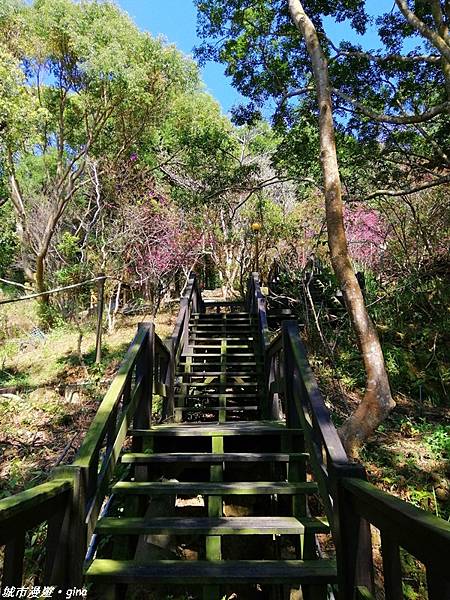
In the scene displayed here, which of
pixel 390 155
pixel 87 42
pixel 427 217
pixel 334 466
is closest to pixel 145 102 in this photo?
pixel 87 42

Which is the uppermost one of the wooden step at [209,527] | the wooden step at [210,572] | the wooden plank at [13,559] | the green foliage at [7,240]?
the green foliage at [7,240]

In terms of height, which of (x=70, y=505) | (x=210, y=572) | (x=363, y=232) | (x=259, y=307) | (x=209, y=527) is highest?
(x=363, y=232)

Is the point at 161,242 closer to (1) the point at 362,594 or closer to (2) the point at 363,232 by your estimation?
(2) the point at 363,232

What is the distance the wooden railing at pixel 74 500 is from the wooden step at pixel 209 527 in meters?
0.20

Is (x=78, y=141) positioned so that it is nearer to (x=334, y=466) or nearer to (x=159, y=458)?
(x=159, y=458)

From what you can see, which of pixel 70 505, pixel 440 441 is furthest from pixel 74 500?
pixel 440 441

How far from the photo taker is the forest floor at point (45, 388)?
5.63 meters

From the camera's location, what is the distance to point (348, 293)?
4465 mm

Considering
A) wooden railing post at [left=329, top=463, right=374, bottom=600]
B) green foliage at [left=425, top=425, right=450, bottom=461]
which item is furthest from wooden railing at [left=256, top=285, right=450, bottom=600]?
green foliage at [left=425, top=425, right=450, bottom=461]

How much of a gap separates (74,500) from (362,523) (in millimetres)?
1262

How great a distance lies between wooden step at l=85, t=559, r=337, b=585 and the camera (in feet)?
6.53

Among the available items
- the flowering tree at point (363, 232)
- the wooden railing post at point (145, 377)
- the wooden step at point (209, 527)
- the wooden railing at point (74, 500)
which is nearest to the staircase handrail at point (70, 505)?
the wooden railing at point (74, 500)

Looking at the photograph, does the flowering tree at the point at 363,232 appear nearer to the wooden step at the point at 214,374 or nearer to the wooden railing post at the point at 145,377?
the wooden step at the point at 214,374

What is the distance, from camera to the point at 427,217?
771 centimetres
